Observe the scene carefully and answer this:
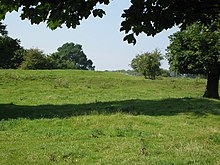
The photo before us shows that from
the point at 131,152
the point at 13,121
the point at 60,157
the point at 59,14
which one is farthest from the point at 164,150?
the point at 13,121

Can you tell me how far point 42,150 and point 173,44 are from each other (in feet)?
77.0

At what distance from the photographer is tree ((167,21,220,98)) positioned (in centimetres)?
3016

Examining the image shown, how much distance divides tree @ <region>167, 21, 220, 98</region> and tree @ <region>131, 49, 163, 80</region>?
2751 cm

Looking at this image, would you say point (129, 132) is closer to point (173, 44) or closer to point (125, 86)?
point (173, 44)

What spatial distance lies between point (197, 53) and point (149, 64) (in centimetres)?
3162

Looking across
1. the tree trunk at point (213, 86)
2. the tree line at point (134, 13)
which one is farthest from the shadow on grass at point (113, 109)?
the tree line at point (134, 13)

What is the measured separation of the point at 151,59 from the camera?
62.9 m

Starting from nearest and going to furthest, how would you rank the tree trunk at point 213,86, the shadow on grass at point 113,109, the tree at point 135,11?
the tree at point 135,11 < the shadow on grass at point 113,109 < the tree trunk at point 213,86

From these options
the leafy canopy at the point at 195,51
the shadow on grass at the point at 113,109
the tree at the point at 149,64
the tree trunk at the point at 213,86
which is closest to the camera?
the shadow on grass at the point at 113,109

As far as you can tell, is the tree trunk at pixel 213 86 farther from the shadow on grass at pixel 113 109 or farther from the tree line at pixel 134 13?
the tree line at pixel 134 13

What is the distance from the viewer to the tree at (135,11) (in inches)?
208

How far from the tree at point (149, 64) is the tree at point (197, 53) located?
27.5m

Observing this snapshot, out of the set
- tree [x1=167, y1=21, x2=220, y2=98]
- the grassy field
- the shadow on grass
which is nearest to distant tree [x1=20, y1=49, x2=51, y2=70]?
the grassy field

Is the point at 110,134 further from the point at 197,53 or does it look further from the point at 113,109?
the point at 197,53
